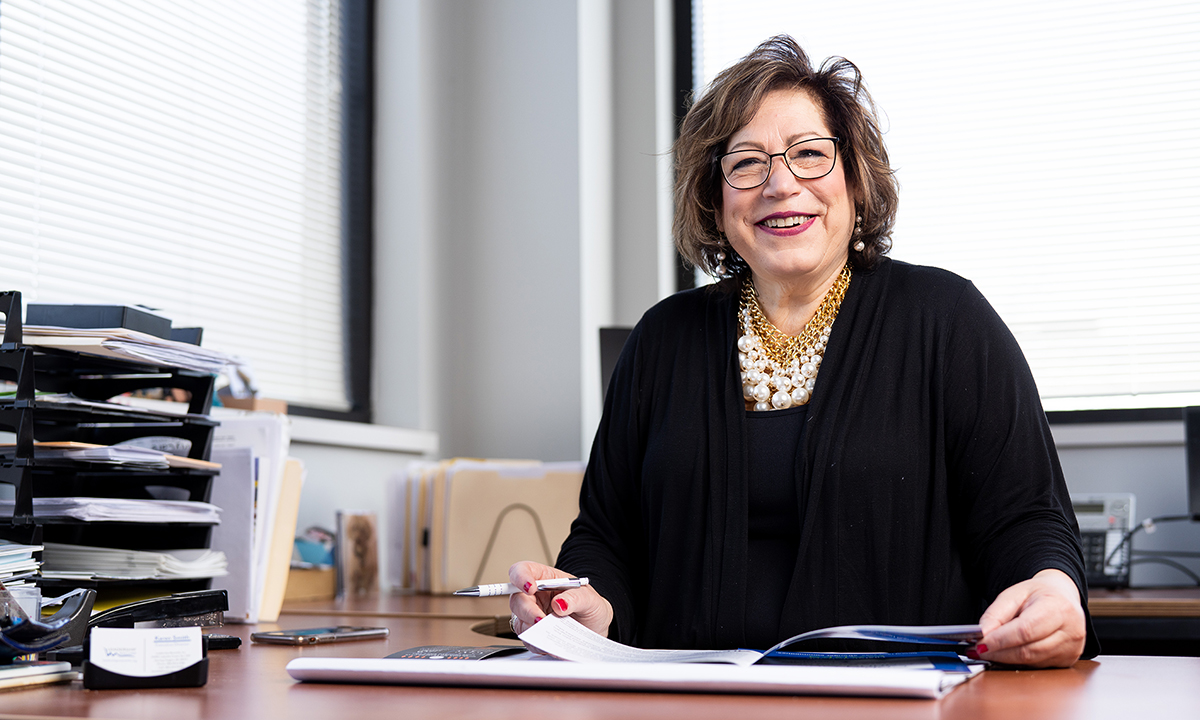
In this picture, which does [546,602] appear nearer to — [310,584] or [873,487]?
[873,487]

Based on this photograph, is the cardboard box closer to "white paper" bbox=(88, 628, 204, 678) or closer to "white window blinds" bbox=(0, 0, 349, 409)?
"white window blinds" bbox=(0, 0, 349, 409)

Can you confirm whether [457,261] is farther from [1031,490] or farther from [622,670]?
[622,670]

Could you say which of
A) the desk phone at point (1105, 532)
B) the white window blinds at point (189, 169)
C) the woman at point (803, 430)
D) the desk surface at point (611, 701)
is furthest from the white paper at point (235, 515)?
the desk phone at point (1105, 532)

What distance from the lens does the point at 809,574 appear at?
4.14 ft

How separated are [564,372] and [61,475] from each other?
4.79ft

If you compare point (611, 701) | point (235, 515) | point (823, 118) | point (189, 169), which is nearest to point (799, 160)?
point (823, 118)

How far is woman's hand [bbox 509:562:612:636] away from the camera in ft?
3.68

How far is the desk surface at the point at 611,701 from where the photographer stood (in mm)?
715

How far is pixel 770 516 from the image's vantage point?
1.35 metres

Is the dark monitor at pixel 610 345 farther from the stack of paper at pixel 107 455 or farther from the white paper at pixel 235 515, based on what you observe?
the stack of paper at pixel 107 455

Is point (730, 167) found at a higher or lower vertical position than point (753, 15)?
lower

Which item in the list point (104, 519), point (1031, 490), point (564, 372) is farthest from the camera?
point (564, 372)

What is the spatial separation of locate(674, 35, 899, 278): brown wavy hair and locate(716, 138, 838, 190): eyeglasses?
0.09ft

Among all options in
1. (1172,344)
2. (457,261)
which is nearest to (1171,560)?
(1172,344)
